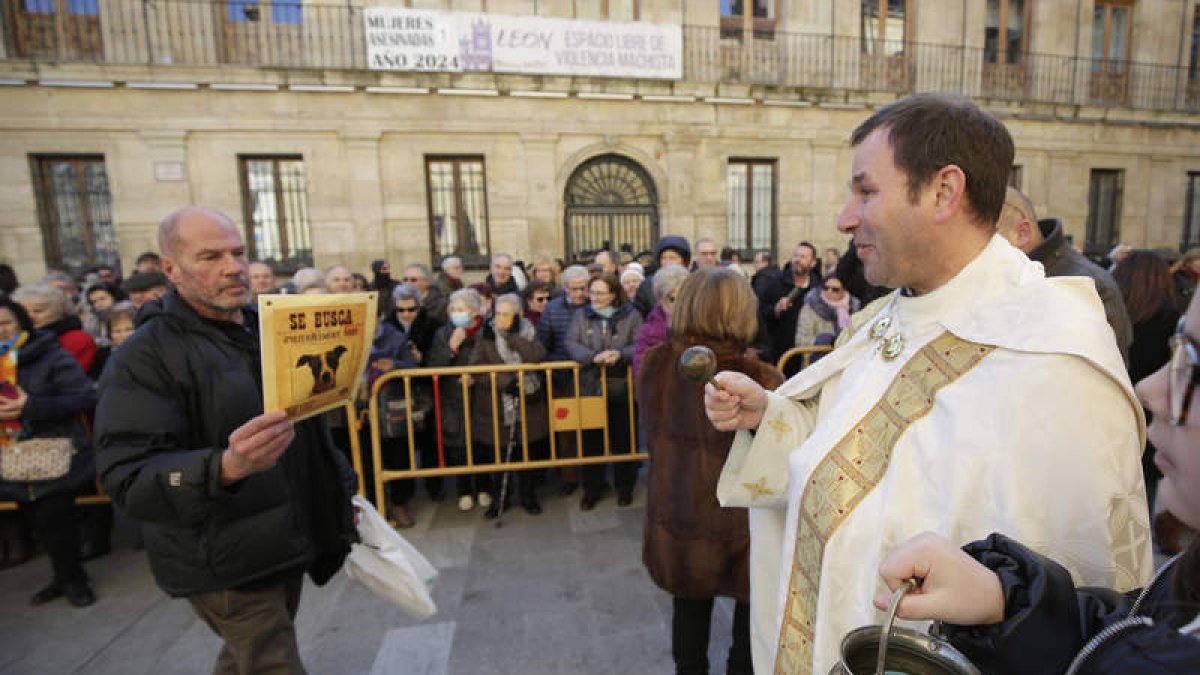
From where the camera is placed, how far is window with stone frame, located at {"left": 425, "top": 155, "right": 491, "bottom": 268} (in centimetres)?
1226

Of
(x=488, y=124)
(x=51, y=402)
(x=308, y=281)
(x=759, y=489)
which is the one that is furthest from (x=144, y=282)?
(x=488, y=124)

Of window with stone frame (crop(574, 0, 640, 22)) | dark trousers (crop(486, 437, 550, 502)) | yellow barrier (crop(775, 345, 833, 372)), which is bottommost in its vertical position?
dark trousers (crop(486, 437, 550, 502))

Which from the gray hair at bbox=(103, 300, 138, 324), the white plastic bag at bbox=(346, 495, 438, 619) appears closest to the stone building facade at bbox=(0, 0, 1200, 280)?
the gray hair at bbox=(103, 300, 138, 324)

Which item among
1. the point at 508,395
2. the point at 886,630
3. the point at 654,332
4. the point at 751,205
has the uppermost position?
the point at 751,205

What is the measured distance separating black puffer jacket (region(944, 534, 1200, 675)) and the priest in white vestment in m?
0.20

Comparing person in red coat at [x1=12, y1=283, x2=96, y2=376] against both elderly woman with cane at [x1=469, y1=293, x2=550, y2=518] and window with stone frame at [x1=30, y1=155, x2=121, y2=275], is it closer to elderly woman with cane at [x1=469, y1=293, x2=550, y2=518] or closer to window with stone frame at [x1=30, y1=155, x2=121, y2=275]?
elderly woman with cane at [x1=469, y1=293, x2=550, y2=518]

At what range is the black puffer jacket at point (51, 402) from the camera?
11.3 ft

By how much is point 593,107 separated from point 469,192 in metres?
3.20

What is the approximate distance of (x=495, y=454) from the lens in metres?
4.46

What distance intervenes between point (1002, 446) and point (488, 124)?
12.1 meters

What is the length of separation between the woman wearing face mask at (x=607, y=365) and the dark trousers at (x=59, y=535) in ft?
10.8

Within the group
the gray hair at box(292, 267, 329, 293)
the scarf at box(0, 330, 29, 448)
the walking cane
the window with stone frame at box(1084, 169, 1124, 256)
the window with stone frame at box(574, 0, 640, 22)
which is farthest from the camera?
the window with stone frame at box(1084, 169, 1124, 256)

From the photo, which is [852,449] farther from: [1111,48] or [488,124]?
[1111,48]

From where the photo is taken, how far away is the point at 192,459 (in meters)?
1.72
